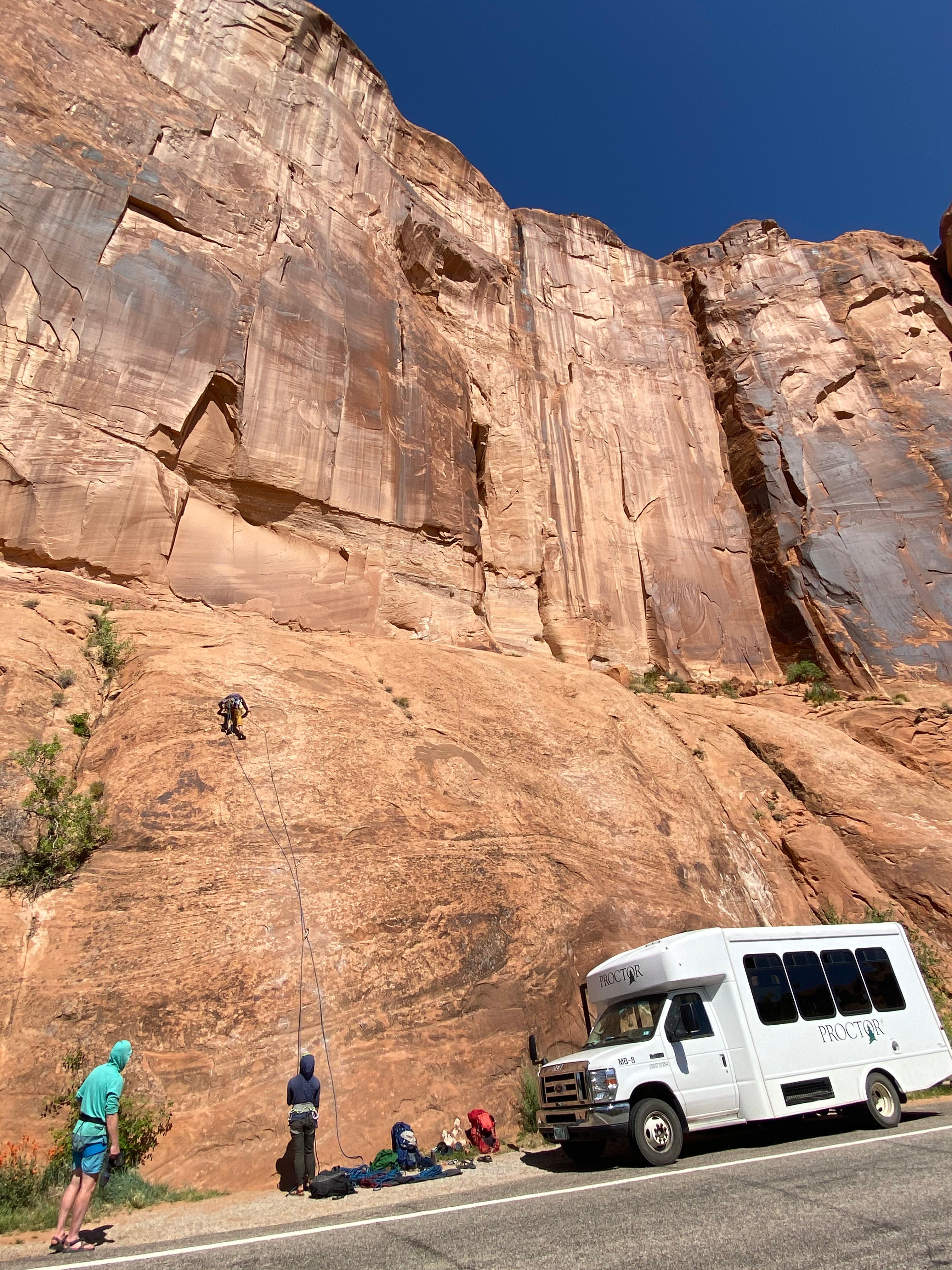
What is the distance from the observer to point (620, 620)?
28844mm

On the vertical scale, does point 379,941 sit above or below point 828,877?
below

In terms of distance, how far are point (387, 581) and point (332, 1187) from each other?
1485 cm

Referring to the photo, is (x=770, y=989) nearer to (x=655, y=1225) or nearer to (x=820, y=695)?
(x=655, y=1225)

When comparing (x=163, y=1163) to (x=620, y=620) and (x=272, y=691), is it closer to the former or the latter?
(x=272, y=691)

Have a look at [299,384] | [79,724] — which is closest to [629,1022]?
[79,724]

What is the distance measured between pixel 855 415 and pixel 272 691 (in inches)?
1188

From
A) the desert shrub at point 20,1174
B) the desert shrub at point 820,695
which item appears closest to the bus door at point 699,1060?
the desert shrub at point 20,1174

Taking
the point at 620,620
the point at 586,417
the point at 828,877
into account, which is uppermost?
the point at 586,417

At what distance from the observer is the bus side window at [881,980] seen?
11.2 metres

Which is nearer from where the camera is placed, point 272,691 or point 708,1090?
point 708,1090

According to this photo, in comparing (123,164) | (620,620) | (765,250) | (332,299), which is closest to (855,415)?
(765,250)

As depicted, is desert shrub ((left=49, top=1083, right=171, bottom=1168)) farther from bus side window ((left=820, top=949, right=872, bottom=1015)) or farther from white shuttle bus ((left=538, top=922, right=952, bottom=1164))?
bus side window ((left=820, top=949, right=872, bottom=1015))

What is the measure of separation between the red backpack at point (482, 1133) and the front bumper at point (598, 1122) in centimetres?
101

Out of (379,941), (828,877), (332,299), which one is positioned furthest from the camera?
(332,299)
